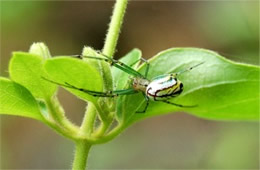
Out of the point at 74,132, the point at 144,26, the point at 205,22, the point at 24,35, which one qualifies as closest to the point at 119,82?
the point at 74,132

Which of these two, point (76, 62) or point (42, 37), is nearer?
point (76, 62)

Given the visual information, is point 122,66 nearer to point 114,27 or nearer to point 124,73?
point 124,73

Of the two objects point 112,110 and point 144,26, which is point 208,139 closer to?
point 144,26

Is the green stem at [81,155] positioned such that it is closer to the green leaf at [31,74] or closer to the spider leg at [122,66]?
the green leaf at [31,74]

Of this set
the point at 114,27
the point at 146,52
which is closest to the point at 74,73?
the point at 114,27

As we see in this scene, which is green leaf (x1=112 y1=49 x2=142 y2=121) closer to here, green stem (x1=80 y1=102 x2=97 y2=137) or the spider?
the spider

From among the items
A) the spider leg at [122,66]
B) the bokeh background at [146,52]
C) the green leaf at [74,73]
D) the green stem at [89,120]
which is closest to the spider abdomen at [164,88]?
the spider leg at [122,66]
